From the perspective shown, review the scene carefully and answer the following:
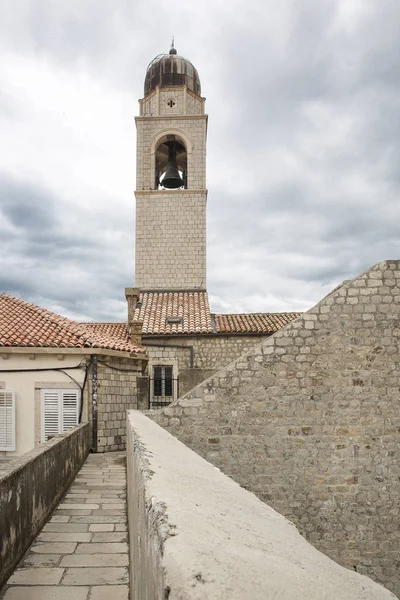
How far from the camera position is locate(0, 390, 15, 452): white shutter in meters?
12.2

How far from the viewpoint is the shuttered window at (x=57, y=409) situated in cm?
1233

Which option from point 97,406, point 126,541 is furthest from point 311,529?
point 97,406

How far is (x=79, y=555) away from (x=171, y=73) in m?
24.4

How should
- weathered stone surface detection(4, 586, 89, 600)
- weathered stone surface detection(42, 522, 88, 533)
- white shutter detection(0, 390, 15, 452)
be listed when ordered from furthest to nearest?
1. white shutter detection(0, 390, 15, 452)
2. weathered stone surface detection(42, 522, 88, 533)
3. weathered stone surface detection(4, 586, 89, 600)

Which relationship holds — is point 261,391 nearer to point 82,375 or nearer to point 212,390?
point 212,390

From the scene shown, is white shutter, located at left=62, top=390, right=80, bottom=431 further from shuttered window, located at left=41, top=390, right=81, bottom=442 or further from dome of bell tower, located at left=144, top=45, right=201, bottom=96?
dome of bell tower, located at left=144, top=45, right=201, bottom=96

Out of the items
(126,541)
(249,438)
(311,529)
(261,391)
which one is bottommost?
(311,529)

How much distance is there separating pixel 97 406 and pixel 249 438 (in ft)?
20.5

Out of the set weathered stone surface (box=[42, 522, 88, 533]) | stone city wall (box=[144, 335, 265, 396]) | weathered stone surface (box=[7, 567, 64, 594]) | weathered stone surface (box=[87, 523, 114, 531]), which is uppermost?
stone city wall (box=[144, 335, 265, 396])

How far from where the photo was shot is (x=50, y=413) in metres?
12.4

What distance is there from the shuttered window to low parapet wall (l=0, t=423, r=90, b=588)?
18.8 feet

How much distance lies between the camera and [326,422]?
7465 millimetres

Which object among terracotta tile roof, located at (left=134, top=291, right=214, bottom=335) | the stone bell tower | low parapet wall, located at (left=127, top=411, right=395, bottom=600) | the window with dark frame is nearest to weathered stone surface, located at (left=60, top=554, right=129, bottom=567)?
low parapet wall, located at (left=127, top=411, right=395, bottom=600)

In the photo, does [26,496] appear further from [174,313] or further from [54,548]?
[174,313]
